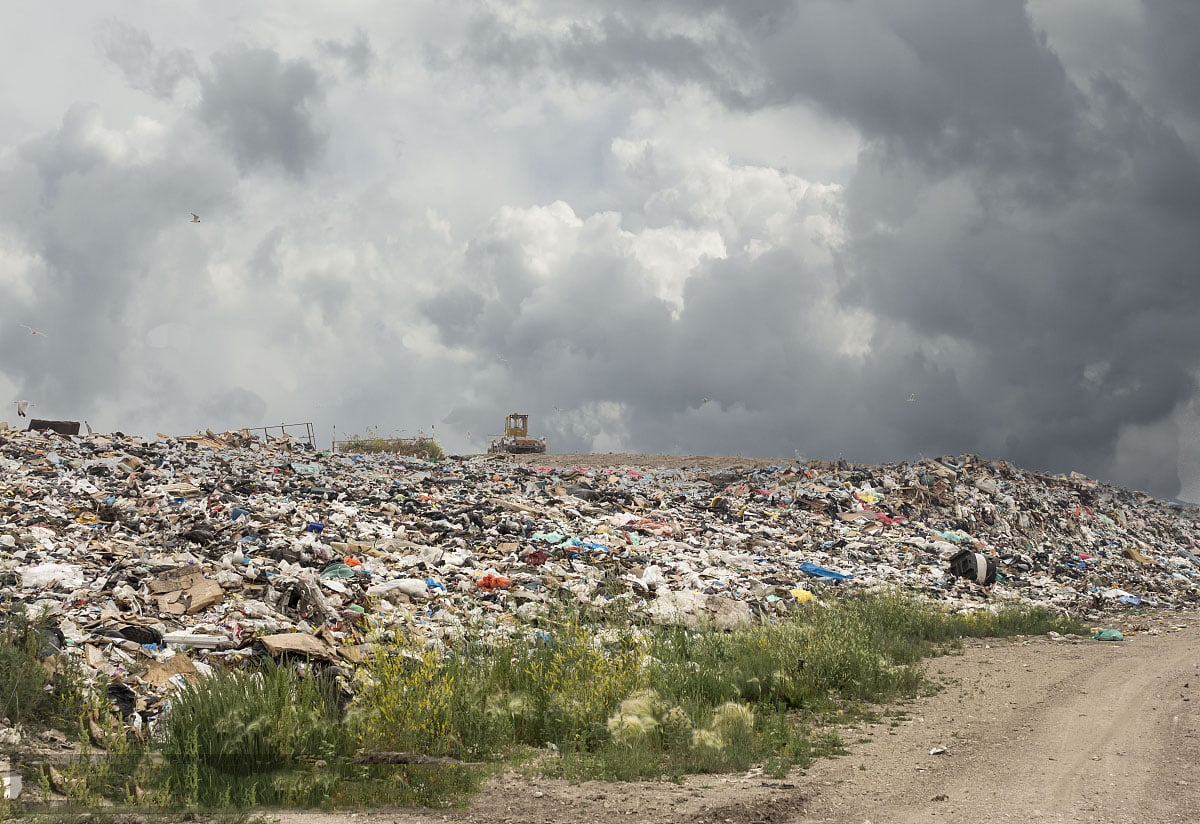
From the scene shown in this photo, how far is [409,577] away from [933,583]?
894cm

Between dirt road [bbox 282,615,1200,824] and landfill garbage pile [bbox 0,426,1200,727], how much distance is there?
9.33 feet

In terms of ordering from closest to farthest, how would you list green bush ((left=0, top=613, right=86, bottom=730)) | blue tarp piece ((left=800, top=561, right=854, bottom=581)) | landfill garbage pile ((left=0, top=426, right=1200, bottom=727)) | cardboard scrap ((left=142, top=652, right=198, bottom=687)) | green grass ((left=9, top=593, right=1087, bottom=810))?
green grass ((left=9, top=593, right=1087, bottom=810)) → green bush ((left=0, top=613, right=86, bottom=730)) → cardboard scrap ((left=142, top=652, right=198, bottom=687)) → landfill garbage pile ((left=0, top=426, right=1200, bottom=727)) → blue tarp piece ((left=800, top=561, right=854, bottom=581))

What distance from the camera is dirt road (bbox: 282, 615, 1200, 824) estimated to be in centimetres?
497

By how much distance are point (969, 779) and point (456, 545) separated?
27.7ft

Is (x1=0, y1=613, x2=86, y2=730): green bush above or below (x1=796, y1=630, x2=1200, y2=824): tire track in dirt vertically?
above

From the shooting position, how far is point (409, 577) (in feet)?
34.5

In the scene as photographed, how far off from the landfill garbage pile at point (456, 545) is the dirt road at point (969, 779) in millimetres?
2843

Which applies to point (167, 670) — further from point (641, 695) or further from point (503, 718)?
point (641, 695)

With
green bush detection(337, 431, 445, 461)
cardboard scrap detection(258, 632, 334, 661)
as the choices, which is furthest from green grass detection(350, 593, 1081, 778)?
green bush detection(337, 431, 445, 461)

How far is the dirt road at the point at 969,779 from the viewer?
4.97 metres

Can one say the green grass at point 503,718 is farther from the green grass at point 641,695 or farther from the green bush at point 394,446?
the green bush at point 394,446

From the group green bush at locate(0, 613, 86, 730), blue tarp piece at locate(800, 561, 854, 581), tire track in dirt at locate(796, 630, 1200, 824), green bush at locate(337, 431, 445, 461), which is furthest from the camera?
green bush at locate(337, 431, 445, 461)

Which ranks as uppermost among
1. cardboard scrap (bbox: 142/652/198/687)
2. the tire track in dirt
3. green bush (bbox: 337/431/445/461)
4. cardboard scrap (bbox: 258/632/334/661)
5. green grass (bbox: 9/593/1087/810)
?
green bush (bbox: 337/431/445/461)

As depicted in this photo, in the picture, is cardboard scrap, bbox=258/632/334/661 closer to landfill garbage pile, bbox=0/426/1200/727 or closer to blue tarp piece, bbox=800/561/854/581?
landfill garbage pile, bbox=0/426/1200/727
